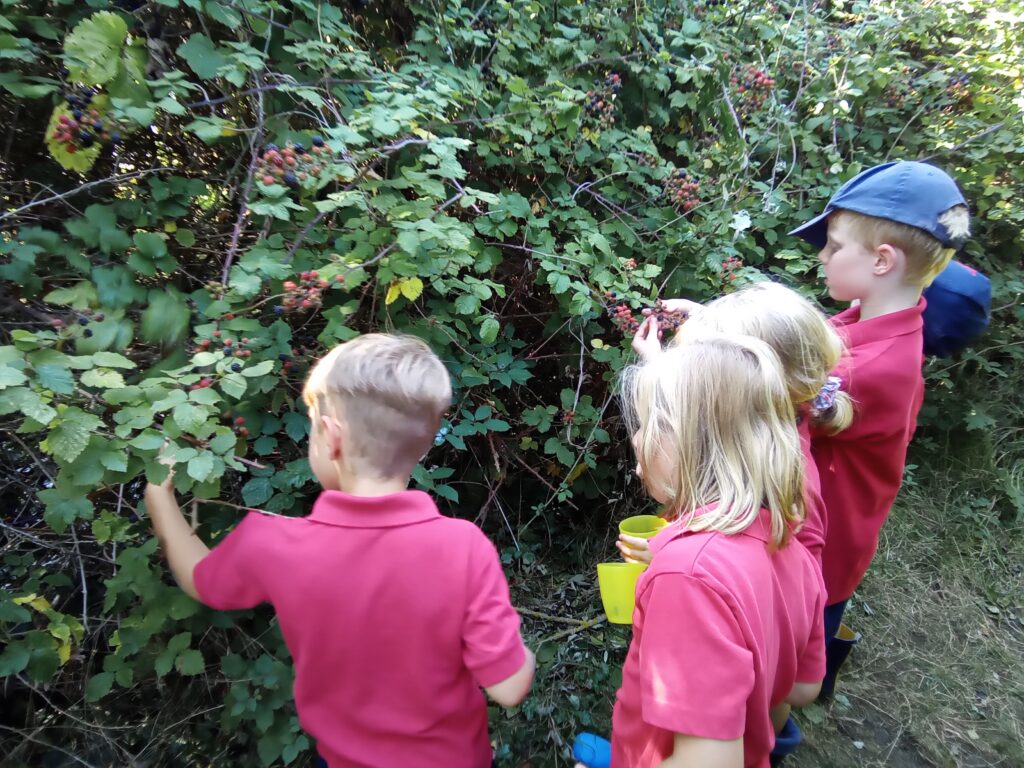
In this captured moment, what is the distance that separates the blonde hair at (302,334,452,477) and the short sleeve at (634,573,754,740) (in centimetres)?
56

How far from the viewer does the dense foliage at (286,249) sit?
4.62 ft

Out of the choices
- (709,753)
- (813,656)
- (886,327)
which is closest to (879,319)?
(886,327)

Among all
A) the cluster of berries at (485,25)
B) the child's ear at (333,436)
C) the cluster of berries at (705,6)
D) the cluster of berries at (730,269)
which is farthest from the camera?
the cluster of berries at (705,6)

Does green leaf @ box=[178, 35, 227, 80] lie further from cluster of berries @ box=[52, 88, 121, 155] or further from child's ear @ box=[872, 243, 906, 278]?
child's ear @ box=[872, 243, 906, 278]

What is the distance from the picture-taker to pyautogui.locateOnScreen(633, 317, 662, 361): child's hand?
5.85 ft

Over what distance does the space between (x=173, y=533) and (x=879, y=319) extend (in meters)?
1.87

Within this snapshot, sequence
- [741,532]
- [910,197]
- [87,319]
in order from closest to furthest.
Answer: [741,532] → [87,319] → [910,197]

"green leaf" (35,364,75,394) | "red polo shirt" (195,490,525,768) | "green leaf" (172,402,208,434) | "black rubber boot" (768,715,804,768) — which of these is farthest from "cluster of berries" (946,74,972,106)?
"green leaf" (35,364,75,394)

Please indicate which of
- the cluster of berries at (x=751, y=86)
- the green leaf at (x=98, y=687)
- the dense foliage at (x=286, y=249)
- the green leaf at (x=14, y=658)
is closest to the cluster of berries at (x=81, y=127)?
the dense foliage at (x=286, y=249)

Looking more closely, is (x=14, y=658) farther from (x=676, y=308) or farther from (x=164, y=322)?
(x=676, y=308)

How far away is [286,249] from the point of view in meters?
1.66

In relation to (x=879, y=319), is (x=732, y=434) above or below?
below

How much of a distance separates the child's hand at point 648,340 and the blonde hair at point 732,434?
0.55 m

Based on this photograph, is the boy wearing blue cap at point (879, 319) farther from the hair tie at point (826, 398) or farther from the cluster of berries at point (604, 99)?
the cluster of berries at point (604, 99)
